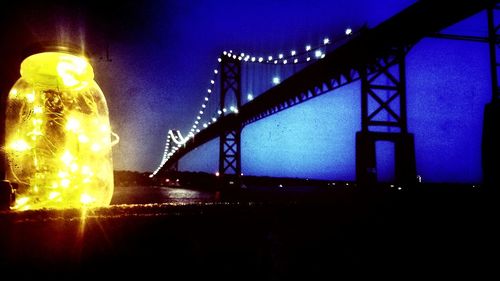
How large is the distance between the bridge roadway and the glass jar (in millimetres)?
9305

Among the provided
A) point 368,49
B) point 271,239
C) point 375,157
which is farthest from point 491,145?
point 368,49

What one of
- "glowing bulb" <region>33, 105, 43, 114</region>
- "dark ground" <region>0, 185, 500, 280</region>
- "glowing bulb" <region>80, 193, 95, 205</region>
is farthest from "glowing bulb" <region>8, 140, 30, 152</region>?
"dark ground" <region>0, 185, 500, 280</region>

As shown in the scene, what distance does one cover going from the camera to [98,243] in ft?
3.83

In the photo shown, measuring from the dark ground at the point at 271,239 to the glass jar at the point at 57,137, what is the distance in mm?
2355

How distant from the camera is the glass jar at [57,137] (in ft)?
11.0

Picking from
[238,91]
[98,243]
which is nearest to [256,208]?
[98,243]

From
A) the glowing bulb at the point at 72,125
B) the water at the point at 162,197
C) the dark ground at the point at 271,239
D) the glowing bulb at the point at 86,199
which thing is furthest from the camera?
the water at the point at 162,197

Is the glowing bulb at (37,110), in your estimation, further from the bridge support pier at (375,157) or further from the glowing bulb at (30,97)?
the bridge support pier at (375,157)

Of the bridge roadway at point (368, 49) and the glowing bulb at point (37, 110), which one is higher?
the bridge roadway at point (368, 49)

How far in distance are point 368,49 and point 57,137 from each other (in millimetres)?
13158

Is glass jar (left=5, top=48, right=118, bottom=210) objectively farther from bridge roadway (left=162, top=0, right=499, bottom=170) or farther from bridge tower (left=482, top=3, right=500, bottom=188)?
bridge roadway (left=162, top=0, right=499, bottom=170)

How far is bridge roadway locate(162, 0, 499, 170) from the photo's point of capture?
11.1 meters

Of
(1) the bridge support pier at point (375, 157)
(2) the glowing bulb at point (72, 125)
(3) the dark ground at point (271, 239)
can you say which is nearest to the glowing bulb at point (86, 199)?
(2) the glowing bulb at point (72, 125)

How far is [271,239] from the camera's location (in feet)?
4.56
